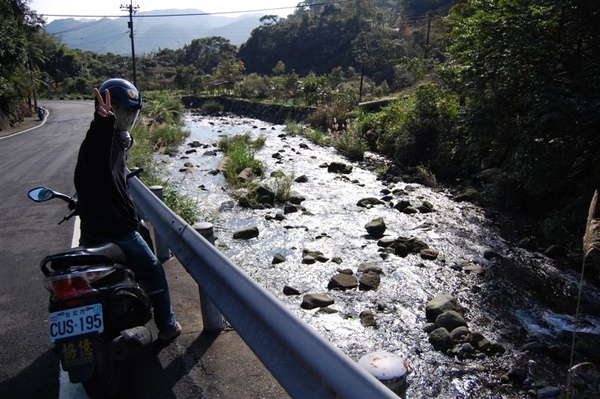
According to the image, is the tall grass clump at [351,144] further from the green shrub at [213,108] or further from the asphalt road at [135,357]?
the green shrub at [213,108]

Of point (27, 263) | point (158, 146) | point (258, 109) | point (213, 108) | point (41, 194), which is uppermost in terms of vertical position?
point (41, 194)

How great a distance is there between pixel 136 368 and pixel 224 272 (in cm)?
108

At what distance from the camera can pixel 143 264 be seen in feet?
10.6

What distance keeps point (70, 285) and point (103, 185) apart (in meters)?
0.76

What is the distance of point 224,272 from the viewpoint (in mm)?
2744

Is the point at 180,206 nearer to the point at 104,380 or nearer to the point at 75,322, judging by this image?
the point at 104,380

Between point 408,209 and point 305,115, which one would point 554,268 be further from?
point 305,115

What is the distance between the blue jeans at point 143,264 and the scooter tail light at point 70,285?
561 mm

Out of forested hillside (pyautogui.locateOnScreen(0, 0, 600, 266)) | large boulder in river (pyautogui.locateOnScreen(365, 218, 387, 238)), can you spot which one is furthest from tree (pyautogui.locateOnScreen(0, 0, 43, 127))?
large boulder in river (pyautogui.locateOnScreen(365, 218, 387, 238))

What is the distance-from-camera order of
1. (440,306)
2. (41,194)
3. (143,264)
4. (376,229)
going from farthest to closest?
(376,229)
(440,306)
(41,194)
(143,264)

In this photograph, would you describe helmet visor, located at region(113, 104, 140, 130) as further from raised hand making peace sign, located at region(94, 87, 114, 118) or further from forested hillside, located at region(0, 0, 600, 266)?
forested hillside, located at region(0, 0, 600, 266)

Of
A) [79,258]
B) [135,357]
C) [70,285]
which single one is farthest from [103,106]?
[135,357]

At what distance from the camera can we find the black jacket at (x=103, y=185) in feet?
9.61

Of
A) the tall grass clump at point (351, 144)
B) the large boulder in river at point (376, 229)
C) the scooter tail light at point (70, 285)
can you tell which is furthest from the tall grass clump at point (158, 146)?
the tall grass clump at point (351, 144)
